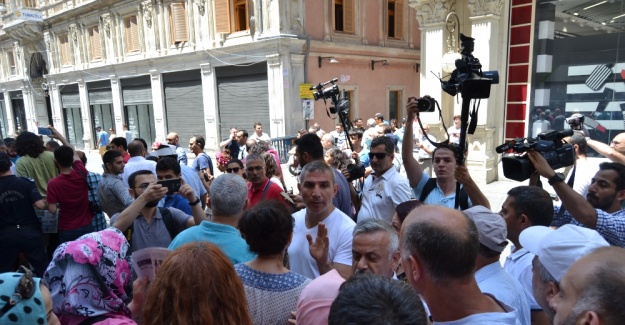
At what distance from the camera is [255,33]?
1452 centimetres

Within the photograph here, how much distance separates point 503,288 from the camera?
1931 millimetres

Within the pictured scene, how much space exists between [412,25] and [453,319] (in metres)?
19.0

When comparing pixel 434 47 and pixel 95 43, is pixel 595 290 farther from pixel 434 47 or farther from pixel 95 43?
pixel 95 43

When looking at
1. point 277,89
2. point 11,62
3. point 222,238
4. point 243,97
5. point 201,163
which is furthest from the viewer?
point 11,62

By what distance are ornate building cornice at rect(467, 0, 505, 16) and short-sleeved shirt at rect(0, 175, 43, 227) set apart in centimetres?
902

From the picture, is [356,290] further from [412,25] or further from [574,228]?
[412,25]

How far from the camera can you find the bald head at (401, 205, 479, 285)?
5.10 ft

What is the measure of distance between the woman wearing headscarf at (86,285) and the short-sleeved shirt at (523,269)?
2.12m

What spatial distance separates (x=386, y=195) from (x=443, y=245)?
215 cm

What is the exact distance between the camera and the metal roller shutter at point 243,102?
15.0 meters

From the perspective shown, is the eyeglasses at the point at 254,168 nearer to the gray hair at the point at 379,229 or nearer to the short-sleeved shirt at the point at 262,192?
the short-sleeved shirt at the point at 262,192

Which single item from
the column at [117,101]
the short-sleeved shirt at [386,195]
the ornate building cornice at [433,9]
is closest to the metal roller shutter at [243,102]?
the ornate building cornice at [433,9]

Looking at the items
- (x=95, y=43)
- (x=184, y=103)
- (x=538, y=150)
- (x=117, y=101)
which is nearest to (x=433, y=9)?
(x=538, y=150)

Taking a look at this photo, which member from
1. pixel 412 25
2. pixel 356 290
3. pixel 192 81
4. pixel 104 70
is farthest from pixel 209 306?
pixel 104 70
